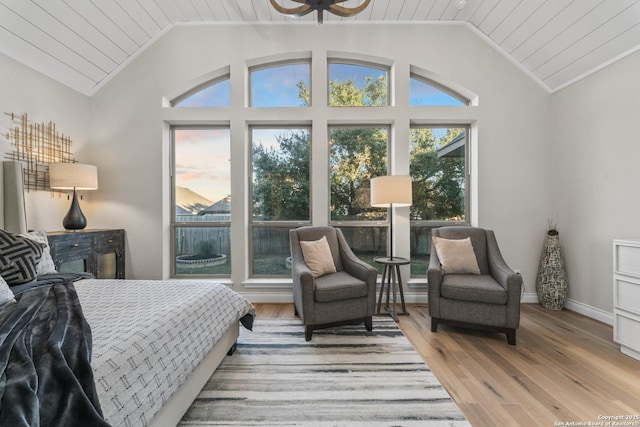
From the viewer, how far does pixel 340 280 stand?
9.22 ft

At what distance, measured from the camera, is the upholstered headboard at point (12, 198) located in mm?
2666

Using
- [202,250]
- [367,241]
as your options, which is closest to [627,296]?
[367,241]

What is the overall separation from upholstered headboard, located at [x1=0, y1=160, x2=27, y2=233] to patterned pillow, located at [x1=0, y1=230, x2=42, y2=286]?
0.79 meters

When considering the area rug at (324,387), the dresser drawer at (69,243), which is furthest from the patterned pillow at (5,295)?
the dresser drawer at (69,243)

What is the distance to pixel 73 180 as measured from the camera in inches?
123

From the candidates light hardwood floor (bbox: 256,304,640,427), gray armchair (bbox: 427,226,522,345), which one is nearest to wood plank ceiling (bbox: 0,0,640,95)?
gray armchair (bbox: 427,226,522,345)

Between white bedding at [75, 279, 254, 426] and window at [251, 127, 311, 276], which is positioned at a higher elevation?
window at [251, 127, 311, 276]

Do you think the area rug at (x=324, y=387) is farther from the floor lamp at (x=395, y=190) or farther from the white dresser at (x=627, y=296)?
the white dresser at (x=627, y=296)

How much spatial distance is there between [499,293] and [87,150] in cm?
494

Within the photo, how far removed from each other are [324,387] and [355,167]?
2718 millimetres

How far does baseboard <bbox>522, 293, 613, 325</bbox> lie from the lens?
3.00 meters

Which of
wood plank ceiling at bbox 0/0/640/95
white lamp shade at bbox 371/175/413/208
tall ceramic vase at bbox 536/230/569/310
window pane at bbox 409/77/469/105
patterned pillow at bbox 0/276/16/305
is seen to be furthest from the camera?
window pane at bbox 409/77/469/105

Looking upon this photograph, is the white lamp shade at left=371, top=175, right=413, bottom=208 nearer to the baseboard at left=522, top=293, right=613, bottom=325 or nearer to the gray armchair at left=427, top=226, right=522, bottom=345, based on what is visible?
the gray armchair at left=427, top=226, right=522, bottom=345

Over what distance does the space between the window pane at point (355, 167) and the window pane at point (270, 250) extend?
0.85 metres
